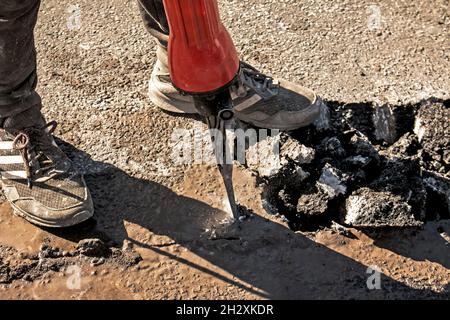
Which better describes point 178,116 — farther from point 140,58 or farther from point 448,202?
point 448,202

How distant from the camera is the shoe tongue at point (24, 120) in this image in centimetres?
308

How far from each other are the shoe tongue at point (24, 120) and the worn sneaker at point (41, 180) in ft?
0.06

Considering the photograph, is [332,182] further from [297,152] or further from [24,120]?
[24,120]

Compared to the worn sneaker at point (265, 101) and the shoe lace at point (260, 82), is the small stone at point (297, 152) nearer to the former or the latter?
the worn sneaker at point (265, 101)

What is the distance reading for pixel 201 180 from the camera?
3268mm

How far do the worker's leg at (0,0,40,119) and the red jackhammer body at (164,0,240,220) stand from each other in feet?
2.53

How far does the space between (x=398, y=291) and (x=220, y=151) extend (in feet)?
3.05

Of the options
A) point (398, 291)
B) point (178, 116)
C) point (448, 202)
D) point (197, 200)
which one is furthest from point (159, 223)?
point (448, 202)

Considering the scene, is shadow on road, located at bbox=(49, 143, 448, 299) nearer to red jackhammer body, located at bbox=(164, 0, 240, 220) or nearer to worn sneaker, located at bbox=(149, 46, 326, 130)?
worn sneaker, located at bbox=(149, 46, 326, 130)

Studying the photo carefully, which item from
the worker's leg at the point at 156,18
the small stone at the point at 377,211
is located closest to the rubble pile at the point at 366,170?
the small stone at the point at 377,211

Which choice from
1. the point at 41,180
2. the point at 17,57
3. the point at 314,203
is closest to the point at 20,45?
the point at 17,57

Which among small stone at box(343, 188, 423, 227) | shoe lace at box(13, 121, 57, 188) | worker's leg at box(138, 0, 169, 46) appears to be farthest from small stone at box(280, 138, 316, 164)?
shoe lace at box(13, 121, 57, 188)

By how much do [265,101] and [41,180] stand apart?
1.13 meters

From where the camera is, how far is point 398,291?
2812 mm
